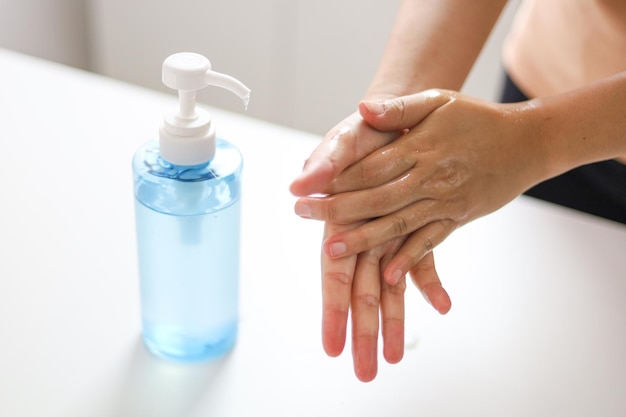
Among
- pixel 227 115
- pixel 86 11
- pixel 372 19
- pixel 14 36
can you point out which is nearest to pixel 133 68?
pixel 86 11

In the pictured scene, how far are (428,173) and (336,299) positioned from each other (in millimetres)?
153

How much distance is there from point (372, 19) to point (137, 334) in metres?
1.34

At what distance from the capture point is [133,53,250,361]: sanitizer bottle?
2.03 ft

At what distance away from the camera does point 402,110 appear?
2.43 feet

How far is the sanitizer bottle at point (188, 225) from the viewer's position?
0.62m

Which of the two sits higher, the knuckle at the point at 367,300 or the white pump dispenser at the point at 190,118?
the white pump dispenser at the point at 190,118

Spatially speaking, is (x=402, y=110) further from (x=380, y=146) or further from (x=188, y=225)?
(x=188, y=225)

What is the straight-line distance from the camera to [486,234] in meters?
0.90

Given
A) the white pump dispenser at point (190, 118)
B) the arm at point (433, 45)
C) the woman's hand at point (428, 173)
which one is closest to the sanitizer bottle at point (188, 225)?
the white pump dispenser at point (190, 118)

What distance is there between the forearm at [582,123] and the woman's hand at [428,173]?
0.01 m

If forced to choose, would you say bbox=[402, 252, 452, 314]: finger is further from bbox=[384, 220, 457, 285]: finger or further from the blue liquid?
the blue liquid

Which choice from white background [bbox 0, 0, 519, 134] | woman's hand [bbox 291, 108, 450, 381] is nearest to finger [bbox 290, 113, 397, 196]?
woman's hand [bbox 291, 108, 450, 381]

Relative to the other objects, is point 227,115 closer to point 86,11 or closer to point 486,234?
point 486,234

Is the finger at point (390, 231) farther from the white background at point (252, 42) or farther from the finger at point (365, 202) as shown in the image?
the white background at point (252, 42)
